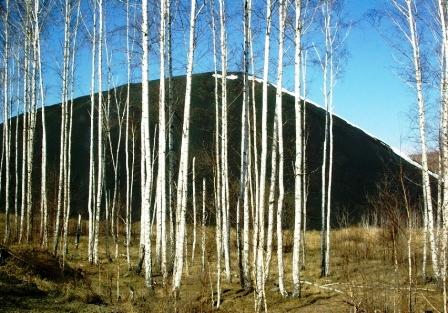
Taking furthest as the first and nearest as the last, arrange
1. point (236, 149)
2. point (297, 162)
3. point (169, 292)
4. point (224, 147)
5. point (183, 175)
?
point (236, 149), point (224, 147), point (297, 162), point (183, 175), point (169, 292)

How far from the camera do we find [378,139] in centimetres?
6125

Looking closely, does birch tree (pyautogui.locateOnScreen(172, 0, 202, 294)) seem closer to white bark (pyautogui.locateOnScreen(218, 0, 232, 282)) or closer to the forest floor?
the forest floor

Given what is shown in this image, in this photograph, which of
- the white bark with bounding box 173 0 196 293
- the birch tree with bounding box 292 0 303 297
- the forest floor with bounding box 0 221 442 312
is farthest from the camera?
the birch tree with bounding box 292 0 303 297

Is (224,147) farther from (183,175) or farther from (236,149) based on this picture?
(236,149)

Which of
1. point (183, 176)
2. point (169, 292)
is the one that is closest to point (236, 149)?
point (183, 176)

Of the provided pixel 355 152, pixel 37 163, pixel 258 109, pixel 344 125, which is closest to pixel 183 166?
pixel 37 163

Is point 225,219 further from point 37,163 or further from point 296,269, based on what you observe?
point 37,163

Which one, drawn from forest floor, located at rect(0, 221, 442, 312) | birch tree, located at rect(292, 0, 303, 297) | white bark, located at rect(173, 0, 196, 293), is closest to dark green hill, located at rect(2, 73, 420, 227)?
forest floor, located at rect(0, 221, 442, 312)

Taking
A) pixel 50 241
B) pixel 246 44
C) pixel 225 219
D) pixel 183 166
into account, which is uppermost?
pixel 246 44

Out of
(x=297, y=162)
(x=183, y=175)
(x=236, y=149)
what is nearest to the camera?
(x=183, y=175)

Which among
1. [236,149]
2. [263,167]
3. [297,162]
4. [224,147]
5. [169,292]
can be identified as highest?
[236,149]

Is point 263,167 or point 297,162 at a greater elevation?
point 297,162

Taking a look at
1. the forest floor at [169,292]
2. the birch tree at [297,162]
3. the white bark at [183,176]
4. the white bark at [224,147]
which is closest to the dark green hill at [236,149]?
the white bark at [224,147]

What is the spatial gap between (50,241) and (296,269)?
624 inches
